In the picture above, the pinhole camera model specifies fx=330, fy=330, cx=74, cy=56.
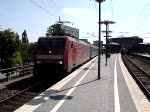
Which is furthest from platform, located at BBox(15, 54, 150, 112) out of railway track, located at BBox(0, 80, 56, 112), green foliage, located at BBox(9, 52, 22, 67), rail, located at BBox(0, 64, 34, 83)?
green foliage, located at BBox(9, 52, 22, 67)

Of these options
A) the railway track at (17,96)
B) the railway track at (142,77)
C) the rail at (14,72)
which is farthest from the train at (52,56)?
the railway track at (142,77)

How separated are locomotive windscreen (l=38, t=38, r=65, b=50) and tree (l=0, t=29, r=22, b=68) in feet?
74.6

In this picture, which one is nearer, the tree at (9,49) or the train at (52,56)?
the train at (52,56)

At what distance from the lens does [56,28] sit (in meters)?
71.9

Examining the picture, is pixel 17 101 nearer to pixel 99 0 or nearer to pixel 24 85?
pixel 24 85

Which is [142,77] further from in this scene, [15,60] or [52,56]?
[15,60]

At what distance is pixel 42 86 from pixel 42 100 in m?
7.16

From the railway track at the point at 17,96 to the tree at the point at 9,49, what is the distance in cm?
2354

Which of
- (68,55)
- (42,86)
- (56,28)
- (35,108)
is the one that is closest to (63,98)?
(35,108)

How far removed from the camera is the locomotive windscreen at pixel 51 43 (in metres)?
21.3

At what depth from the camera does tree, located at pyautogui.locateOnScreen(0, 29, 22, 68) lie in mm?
43906

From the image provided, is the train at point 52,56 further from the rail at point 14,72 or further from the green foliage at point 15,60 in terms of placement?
the green foliage at point 15,60

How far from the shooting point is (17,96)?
15.2m

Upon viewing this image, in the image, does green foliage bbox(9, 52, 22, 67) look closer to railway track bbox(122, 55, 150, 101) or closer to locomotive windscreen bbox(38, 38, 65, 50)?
railway track bbox(122, 55, 150, 101)
